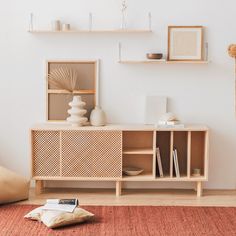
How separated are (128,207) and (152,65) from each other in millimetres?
1347

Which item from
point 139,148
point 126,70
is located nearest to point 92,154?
point 139,148

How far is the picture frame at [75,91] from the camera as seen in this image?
4.97 meters

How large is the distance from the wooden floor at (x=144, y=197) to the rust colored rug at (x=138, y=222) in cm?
18

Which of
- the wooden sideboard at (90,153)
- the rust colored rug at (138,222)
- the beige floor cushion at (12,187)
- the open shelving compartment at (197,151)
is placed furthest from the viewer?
the open shelving compartment at (197,151)

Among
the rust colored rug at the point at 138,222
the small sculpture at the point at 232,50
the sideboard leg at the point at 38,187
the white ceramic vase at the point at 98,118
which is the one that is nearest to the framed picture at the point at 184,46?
the small sculpture at the point at 232,50

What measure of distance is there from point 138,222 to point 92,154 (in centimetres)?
92

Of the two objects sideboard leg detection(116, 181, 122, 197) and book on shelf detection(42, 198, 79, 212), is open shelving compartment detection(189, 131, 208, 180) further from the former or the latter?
book on shelf detection(42, 198, 79, 212)

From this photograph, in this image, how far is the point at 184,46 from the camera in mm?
4902

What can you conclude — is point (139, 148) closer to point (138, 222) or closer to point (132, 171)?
point (132, 171)

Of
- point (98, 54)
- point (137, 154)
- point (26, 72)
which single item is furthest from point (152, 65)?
point (26, 72)

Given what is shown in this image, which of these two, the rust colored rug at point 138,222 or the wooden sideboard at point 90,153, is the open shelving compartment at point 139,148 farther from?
the rust colored rug at point 138,222

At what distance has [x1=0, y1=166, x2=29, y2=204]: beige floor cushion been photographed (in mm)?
4422

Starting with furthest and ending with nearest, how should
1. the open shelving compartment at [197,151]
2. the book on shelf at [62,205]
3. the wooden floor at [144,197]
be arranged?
the open shelving compartment at [197,151] < the wooden floor at [144,197] < the book on shelf at [62,205]

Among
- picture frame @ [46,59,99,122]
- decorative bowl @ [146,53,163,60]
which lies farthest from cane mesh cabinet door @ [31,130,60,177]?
decorative bowl @ [146,53,163,60]
